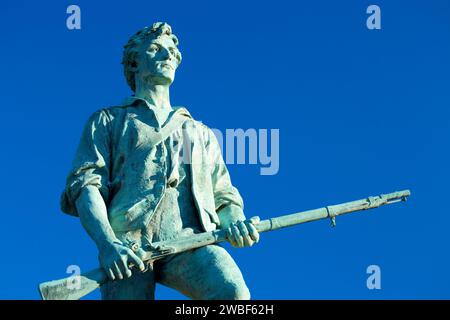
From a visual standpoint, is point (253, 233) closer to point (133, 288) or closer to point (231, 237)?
point (231, 237)

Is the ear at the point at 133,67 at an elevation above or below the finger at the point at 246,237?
above

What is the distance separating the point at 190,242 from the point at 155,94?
231 cm

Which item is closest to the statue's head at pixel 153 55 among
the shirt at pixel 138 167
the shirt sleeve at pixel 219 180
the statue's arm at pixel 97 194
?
the shirt at pixel 138 167

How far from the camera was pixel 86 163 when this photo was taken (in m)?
11.9

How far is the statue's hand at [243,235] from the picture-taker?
37.1ft

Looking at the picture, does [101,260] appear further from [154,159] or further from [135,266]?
[154,159]

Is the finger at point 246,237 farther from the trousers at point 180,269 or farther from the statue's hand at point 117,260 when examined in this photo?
the statue's hand at point 117,260

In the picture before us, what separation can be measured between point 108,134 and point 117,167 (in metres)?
0.46

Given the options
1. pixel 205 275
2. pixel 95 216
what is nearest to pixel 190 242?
pixel 205 275

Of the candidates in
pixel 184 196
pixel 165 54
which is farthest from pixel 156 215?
pixel 165 54

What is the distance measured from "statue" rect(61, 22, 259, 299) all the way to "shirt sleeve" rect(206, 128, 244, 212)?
1cm

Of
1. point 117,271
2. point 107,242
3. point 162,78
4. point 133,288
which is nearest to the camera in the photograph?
point 117,271

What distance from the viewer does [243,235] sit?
1131cm

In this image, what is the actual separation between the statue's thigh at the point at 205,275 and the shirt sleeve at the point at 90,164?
120 centimetres
